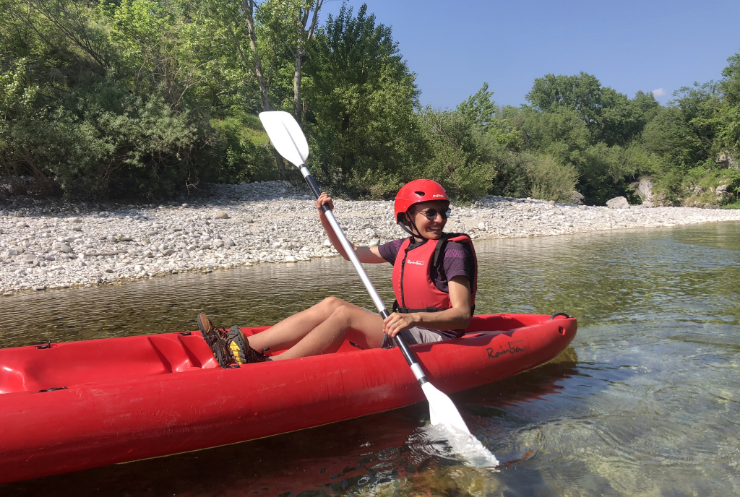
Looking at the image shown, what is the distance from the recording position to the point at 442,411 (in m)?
2.95

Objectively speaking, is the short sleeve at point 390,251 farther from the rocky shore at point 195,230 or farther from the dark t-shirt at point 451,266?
the rocky shore at point 195,230

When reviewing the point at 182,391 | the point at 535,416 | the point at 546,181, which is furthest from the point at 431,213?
the point at 546,181

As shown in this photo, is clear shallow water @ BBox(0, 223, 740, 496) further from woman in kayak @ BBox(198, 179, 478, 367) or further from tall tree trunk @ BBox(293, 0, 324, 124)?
tall tree trunk @ BBox(293, 0, 324, 124)

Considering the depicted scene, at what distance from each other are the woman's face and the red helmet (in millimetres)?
45

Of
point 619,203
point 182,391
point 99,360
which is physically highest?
point 619,203

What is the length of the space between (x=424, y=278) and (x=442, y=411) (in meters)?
0.77

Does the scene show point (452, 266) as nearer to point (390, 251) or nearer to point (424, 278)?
point (424, 278)

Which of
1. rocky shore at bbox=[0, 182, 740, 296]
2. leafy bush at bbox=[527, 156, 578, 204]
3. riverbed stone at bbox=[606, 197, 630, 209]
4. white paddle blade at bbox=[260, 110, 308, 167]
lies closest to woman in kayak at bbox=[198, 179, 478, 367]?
white paddle blade at bbox=[260, 110, 308, 167]

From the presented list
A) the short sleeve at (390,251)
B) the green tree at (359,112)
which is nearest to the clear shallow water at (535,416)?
the short sleeve at (390,251)

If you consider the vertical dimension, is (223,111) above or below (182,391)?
above

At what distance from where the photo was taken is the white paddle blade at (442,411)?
288 centimetres

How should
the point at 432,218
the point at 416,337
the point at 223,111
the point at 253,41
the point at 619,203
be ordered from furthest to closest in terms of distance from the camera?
the point at 619,203 → the point at 223,111 → the point at 253,41 → the point at 416,337 → the point at 432,218

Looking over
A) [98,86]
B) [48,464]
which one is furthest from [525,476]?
[98,86]

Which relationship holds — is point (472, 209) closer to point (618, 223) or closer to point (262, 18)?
point (618, 223)
